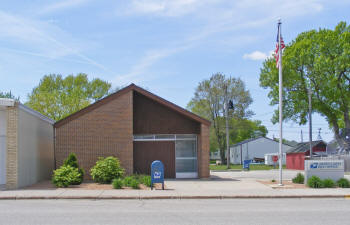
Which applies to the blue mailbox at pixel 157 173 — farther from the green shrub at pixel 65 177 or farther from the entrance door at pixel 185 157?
the entrance door at pixel 185 157

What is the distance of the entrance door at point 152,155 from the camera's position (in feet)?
76.6

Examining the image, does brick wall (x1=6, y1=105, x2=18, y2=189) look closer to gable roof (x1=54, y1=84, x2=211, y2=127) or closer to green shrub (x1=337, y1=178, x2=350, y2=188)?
gable roof (x1=54, y1=84, x2=211, y2=127)

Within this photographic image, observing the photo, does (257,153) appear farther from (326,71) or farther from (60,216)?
(60,216)

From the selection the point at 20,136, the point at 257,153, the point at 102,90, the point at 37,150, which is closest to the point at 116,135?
the point at 37,150

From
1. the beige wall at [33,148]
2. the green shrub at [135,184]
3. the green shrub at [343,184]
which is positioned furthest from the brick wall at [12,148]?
the green shrub at [343,184]

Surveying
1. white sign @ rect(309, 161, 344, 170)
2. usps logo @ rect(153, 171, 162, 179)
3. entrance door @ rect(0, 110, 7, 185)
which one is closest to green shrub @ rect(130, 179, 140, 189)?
usps logo @ rect(153, 171, 162, 179)

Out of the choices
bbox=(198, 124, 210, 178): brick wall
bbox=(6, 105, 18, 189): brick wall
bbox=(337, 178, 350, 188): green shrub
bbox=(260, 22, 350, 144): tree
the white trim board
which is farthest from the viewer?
bbox=(260, 22, 350, 144): tree

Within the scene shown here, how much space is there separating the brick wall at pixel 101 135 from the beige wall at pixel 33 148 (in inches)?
43.1

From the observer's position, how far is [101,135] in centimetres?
2155

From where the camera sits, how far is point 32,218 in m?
9.95

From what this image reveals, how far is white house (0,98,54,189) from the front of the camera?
55.0 feet

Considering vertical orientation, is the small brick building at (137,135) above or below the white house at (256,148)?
above

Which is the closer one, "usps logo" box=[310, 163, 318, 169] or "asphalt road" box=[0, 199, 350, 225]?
"asphalt road" box=[0, 199, 350, 225]

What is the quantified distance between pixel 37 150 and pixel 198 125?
8849 millimetres
